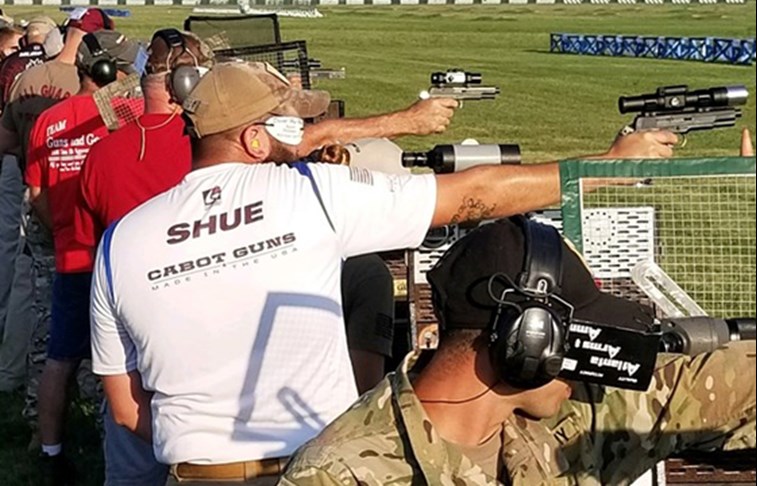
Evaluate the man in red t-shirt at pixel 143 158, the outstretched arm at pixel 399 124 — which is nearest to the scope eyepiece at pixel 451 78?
the outstretched arm at pixel 399 124

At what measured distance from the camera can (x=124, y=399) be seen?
3621 millimetres

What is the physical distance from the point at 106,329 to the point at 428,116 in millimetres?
1618

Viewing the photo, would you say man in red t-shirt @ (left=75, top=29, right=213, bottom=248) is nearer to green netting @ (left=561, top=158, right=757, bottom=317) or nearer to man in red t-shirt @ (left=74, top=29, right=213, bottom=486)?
man in red t-shirt @ (left=74, top=29, right=213, bottom=486)

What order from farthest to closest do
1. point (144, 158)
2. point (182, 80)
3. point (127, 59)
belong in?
point (127, 59), point (144, 158), point (182, 80)

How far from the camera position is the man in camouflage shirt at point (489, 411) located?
2.36 meters

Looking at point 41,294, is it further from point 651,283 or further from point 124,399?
point 651,283

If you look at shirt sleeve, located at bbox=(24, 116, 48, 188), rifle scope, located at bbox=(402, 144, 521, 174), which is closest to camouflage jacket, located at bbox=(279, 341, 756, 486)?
rifle scope, located at bbox=(402, 144, 521, 174)

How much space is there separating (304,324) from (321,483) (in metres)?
0.90

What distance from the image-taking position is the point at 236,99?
337 centimetres

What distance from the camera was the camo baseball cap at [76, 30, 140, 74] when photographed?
5910 millimetres

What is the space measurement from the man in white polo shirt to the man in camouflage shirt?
0.74m

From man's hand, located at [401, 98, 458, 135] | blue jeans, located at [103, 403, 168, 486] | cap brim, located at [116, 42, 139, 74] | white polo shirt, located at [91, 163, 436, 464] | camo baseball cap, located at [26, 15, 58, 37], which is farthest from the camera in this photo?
camo baseball cap, located at [26, 15, 58, 37]

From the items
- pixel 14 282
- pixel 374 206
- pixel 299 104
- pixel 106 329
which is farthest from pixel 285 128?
pixel 14 282

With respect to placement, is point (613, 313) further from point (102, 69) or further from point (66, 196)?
point (102, 69)
